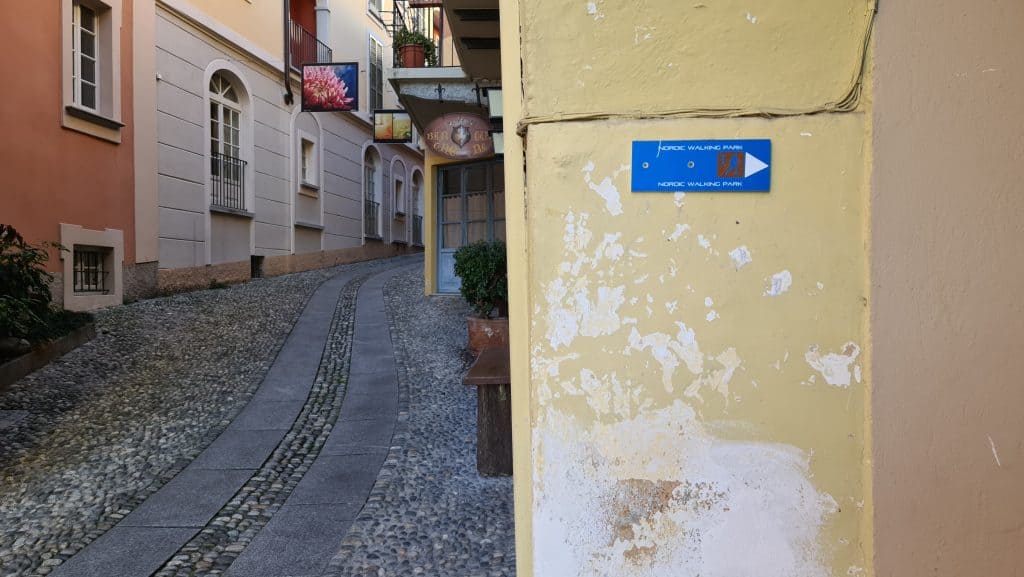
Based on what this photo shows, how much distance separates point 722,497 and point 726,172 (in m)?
1.21

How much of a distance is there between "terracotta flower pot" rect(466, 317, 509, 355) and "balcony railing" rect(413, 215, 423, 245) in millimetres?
17682

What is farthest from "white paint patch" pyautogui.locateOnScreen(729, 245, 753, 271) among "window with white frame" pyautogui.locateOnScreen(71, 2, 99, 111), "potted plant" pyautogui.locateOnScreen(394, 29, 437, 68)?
"window with white frame" pyautogui.locateOnScreen(71, 2, 99, 111)

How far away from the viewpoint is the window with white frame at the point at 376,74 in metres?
19.5

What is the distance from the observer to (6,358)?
6.28 m

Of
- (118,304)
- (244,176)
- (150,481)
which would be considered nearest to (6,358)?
(150,481)

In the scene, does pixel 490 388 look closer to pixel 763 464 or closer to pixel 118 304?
pixel 763 464

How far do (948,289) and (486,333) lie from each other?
17.2 feet

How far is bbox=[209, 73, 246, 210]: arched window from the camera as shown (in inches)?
507

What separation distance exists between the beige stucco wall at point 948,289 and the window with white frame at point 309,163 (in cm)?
1484

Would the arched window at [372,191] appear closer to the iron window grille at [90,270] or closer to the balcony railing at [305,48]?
the balcony railing at [305,48]

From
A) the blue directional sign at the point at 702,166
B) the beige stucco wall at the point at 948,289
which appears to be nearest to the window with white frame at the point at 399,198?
the blue directional sign at the point at 702,166

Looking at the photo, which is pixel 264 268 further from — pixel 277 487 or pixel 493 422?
pixel 493 422

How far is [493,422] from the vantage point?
180 inches

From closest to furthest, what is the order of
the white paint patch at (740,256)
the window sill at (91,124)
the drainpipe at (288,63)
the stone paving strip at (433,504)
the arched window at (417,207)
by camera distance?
the white paint patch at (740,256)
the stone paving strip at (433,504)
the window sill at (91,124)
the drainpipe at (288,63)
the arched window at (417,207)
